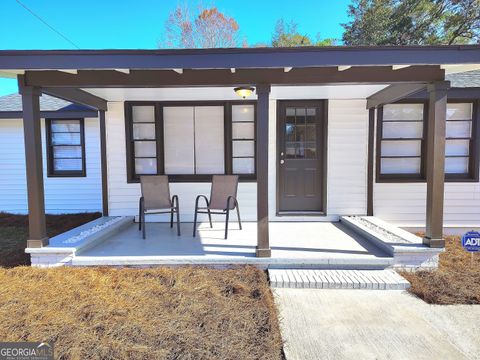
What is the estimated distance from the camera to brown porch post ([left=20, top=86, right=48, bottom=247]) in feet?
10.7

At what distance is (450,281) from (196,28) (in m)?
16.7

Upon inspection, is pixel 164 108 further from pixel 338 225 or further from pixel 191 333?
pixel 191 333

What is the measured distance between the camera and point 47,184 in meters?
5.91

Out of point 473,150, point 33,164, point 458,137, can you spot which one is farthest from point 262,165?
point 473,150

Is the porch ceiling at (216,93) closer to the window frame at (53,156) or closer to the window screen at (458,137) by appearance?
the window frame at (53,156)

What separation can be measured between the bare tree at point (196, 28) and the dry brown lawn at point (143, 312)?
50.0ft

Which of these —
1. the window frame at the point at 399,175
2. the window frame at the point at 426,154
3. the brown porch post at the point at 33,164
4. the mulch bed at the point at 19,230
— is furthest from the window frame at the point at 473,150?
the mulch bed at the point at 19,230

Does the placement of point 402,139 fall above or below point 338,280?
above

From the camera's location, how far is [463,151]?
191 inches

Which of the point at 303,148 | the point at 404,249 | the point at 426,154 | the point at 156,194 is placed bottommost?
the point at 404,249

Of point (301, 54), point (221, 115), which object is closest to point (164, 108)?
point (221, 115)

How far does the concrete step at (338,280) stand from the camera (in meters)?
2.88

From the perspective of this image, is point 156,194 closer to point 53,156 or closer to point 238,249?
point 238,249

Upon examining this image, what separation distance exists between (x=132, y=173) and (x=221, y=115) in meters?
1.84
